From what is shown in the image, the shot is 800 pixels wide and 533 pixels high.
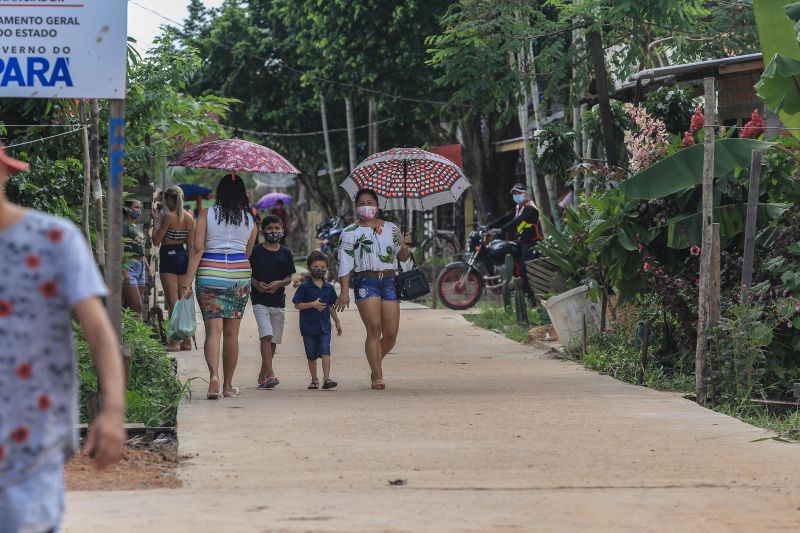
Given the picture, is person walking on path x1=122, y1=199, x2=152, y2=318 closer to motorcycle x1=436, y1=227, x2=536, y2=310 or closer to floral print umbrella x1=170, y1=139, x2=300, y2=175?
floral print umbrella x1=170, y1=139, x2=300, y2=175

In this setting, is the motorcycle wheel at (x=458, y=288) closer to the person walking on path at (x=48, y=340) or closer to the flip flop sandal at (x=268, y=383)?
the flip flop sandal at (x=268, y=383)

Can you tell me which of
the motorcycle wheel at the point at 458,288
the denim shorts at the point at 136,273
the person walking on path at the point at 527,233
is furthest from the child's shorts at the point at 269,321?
the motorcycle wheel at the point at 458,288

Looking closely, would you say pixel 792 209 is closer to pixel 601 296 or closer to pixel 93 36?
pixel 601 296

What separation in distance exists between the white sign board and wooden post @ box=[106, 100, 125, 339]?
175 mm

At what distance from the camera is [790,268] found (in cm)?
1091

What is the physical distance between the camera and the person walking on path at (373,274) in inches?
462

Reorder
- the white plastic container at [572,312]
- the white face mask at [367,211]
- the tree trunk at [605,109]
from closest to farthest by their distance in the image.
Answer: the white face mask at [367,211]
the white plastic container at [572,312]
the tree trunk at [605,109]

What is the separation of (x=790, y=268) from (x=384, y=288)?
341 cm

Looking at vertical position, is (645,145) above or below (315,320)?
above

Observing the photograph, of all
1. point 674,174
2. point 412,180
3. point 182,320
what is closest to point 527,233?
point 412,180

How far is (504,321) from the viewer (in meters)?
18.8

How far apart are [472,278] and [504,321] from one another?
2.84 meters

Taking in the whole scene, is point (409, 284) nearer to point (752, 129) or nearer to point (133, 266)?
point (752, 129)

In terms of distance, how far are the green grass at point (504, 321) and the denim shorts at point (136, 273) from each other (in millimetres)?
4689
